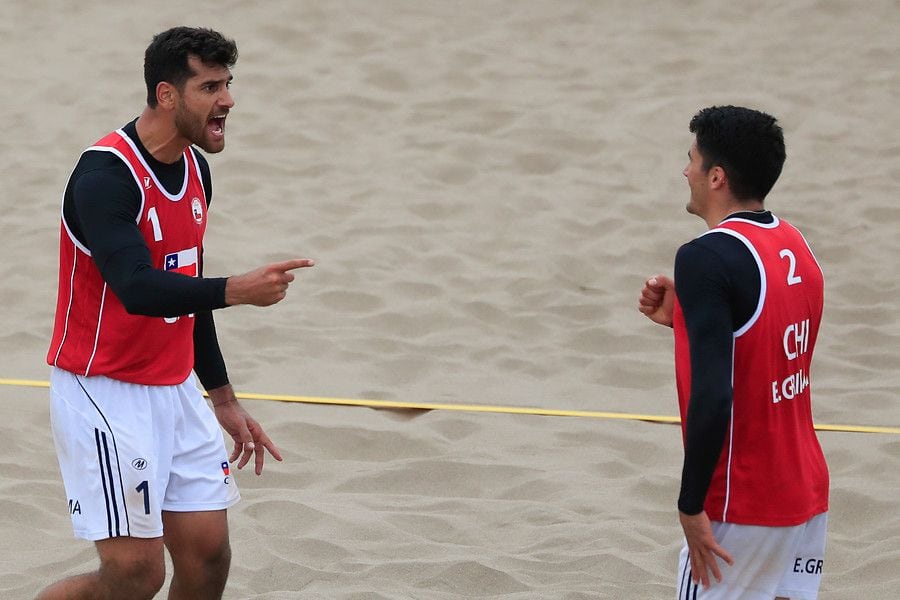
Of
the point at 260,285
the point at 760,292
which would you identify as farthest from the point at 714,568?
the point at 260,285

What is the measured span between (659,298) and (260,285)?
3.21 ft

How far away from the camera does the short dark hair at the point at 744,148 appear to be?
9.77ft

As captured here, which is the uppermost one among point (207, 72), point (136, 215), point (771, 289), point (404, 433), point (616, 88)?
point (616, 88)

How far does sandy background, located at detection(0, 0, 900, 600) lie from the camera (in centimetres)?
469

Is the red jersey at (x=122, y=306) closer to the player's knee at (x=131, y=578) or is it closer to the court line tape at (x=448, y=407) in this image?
the player's knee at (x=131, y=578)

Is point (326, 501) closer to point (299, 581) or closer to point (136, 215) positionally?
point (299, 581)

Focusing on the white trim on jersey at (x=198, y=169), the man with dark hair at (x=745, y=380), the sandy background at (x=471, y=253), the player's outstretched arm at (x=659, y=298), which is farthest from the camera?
the sandy background at (x=471, y=253)

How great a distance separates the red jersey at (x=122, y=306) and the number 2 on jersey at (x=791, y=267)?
1.53 m

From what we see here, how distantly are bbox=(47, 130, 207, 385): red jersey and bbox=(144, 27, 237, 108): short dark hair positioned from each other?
204mm

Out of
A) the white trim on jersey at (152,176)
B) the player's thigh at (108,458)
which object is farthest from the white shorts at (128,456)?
the white trim on jersey at (152,176)

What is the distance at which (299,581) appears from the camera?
432 cm

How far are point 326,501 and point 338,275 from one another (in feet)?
8.03

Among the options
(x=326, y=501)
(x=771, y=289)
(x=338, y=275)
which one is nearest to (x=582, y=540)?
(x=326, y=501)

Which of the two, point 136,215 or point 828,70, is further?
point 828,70
